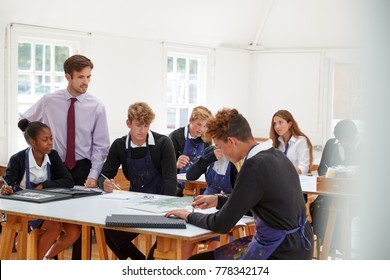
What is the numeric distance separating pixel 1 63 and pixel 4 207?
3.12 meters

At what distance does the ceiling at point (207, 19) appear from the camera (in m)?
6.19

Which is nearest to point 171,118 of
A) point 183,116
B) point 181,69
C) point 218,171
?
point 183,116

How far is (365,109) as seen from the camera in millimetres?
524

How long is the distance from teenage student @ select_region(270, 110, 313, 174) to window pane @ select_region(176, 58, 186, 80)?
3026 mm

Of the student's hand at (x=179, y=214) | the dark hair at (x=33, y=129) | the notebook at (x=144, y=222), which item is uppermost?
the dark hair at (x=33, y=129)

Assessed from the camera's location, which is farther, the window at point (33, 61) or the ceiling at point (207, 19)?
the ceiling at point (207, 19)

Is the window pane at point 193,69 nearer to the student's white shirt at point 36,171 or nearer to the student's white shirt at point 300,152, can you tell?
the student's white shirt at point 300,152

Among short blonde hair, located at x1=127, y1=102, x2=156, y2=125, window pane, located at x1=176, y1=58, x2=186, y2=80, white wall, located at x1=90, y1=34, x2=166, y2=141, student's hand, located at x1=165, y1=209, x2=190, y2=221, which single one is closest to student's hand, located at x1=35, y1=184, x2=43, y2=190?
short blonde hair, located at x1=127, y1=102, x2=156, y2=125

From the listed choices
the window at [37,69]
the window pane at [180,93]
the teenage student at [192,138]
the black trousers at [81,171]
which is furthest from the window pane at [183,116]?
the black trousers at [81,171]

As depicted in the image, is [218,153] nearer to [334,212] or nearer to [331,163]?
[334,212]

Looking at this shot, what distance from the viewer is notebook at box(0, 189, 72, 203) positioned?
3.17 metres

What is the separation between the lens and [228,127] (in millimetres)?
2334

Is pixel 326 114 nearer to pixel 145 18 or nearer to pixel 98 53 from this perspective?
pixel 145 18

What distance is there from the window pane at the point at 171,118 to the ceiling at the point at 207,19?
0.98 meters
